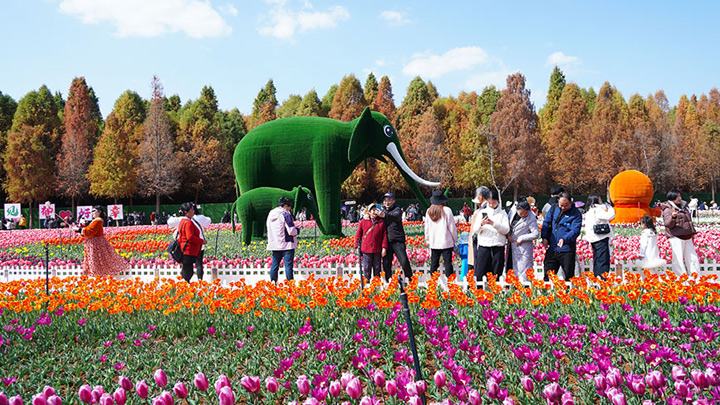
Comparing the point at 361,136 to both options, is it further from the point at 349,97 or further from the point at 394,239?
the point at 349,97

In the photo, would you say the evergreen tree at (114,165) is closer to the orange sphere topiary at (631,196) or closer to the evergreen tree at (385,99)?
the evergreen tree at (385,99)

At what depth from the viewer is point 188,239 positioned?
28.9 feet

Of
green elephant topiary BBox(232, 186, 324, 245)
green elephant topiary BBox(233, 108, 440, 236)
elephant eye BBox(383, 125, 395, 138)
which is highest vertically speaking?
elephant eye BBox(383, 125, 395, 138)

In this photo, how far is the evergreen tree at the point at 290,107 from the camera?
5162cm

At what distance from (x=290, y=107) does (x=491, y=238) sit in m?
46.6

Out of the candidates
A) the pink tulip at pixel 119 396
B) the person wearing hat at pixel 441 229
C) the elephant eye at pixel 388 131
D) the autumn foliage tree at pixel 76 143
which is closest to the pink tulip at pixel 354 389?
the pink tulip at pixel 119 396

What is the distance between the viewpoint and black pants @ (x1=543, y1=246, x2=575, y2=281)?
24.7 feet

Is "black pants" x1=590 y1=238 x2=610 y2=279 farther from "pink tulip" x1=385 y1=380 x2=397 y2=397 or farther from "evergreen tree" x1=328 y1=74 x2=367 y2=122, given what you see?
"evergreen tree" x1=328 y1=74 x2=367 y2=122

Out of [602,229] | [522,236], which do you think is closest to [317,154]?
[522,236]

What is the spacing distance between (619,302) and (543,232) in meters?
2.79

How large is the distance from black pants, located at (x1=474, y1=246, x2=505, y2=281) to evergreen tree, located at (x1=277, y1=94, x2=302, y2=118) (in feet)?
146

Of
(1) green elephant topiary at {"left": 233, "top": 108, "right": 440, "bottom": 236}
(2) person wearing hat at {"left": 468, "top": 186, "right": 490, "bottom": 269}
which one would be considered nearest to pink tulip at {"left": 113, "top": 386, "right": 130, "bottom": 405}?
(2) person wearing hat at {"left": 468, "top": 186, "right": 490, "bottom": 269}

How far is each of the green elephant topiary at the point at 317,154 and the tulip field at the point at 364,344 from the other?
8.65 meters

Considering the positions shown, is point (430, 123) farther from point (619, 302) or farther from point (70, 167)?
point (619, 302)
